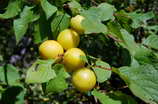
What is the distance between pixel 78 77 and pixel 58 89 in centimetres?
9

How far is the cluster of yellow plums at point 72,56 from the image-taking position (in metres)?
1.11

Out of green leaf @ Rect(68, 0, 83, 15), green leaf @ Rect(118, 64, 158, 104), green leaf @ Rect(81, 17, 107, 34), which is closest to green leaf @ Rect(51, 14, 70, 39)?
green leaf @ Rect(68, 0, 83, 15)

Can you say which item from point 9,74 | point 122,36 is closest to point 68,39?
point 122,36

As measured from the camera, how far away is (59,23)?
4.27 feet

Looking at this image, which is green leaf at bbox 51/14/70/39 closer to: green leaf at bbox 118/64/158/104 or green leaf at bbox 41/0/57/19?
green leaf at bbox 41/0/57/19

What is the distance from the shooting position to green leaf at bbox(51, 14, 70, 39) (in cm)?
130

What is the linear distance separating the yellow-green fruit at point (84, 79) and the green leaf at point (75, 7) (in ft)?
0.92

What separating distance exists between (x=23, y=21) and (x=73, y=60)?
A: 1.04 feet

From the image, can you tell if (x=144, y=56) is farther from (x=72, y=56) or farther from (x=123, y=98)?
(x=72, y=56)

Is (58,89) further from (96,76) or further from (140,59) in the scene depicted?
(140,59)

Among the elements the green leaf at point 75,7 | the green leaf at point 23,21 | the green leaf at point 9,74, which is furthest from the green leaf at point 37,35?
the green leaf at point 9,74

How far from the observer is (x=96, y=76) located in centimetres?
116

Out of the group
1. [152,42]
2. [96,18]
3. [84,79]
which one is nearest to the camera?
[84,79]

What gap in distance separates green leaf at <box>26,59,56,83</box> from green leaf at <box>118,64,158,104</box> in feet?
0.70
